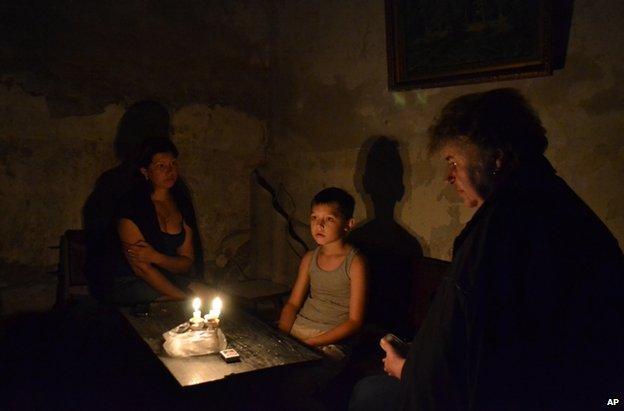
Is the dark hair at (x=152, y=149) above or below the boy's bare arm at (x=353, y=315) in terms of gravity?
above

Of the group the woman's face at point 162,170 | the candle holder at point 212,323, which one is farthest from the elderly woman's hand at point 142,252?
the candle holder at point 212,323

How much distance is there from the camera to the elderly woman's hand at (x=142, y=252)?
156 inches

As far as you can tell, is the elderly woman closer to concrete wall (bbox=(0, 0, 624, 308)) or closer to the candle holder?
the candle holder

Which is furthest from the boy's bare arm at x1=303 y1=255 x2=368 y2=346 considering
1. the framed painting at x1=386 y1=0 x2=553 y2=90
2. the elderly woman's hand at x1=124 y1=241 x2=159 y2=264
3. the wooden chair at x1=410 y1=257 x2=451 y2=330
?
the elderly woman's hand at x1=124 y1=241 x2=159 y2=264

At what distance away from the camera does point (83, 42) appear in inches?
183

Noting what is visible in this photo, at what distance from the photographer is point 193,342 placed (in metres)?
2.41

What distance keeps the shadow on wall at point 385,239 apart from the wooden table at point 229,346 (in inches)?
34.7

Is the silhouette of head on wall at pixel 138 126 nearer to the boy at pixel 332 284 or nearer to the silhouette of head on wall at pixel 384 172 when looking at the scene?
the silhouette of head on wall at pixel 384 172

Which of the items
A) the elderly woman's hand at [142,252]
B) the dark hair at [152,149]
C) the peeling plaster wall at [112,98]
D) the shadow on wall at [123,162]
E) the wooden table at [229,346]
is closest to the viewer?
the wooden table at [229,346]

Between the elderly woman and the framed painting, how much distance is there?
1.53m

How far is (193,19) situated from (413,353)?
439 centimetres

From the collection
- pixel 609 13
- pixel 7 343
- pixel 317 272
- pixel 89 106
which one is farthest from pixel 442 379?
pixel 89 106

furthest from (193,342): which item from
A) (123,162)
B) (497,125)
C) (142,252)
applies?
(123,162)

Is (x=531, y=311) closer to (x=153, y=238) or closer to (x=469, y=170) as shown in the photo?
(x=469, y=170)
